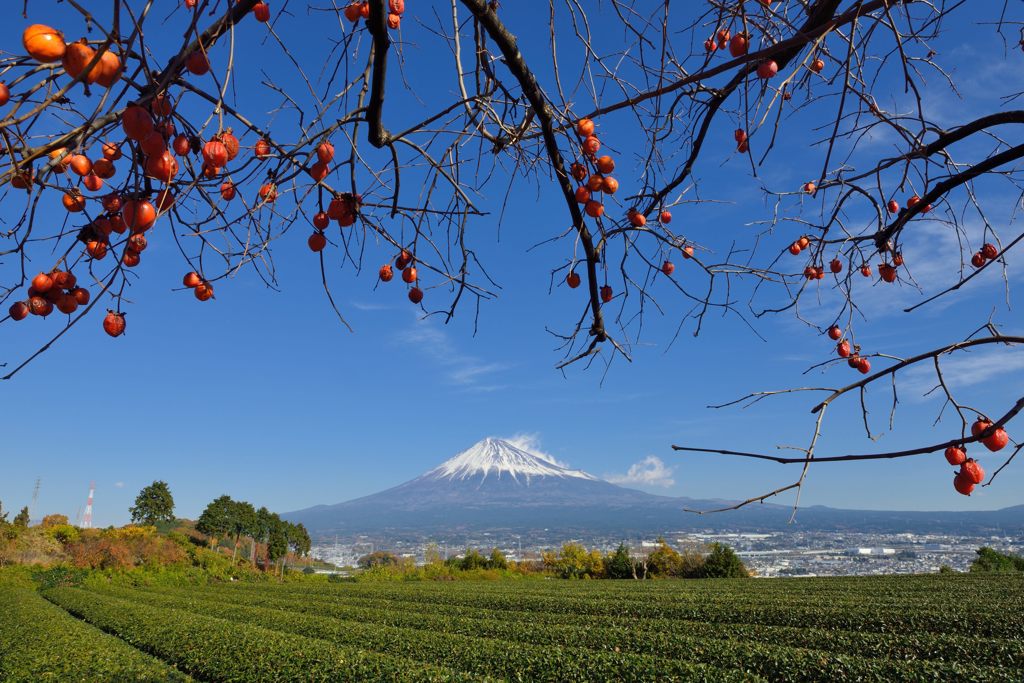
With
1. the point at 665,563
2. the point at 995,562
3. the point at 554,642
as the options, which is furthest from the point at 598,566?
the point at 554,642

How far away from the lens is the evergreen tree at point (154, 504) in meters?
31.5

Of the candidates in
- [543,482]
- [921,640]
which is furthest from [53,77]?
Result: [543,482]

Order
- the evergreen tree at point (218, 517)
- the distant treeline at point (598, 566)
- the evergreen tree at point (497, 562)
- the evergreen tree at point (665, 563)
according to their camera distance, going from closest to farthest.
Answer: the distant treeline at point (598, 566) → the evergreen tree at point (665, 563) → the evergreen tree at point (497, 562) → the evergreen tree at point (218, 517)

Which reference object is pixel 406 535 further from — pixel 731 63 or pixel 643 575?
pixel 731 63

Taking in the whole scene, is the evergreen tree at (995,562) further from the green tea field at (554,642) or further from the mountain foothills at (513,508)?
Answer: the mountain foothills at (513,508)

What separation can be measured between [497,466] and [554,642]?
7217 inches

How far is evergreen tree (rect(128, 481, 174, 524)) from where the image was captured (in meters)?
31.5

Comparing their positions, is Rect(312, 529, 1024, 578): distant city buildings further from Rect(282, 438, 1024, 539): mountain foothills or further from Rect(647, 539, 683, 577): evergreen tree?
Rect(647, 539, 683, 577): evergreen tree

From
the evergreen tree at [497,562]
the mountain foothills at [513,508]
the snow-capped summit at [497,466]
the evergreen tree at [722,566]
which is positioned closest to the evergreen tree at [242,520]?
the evergreen tree at [497,562]

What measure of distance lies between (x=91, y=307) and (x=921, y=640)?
816cm

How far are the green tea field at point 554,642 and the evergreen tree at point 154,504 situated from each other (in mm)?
22568

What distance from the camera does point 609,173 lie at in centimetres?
130

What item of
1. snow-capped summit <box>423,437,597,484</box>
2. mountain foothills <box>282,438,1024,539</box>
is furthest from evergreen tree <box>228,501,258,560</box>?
snow-capped summit <box>423,437,597,484</box>

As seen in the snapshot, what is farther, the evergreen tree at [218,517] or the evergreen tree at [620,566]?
the evergreen tree at [218,517]
